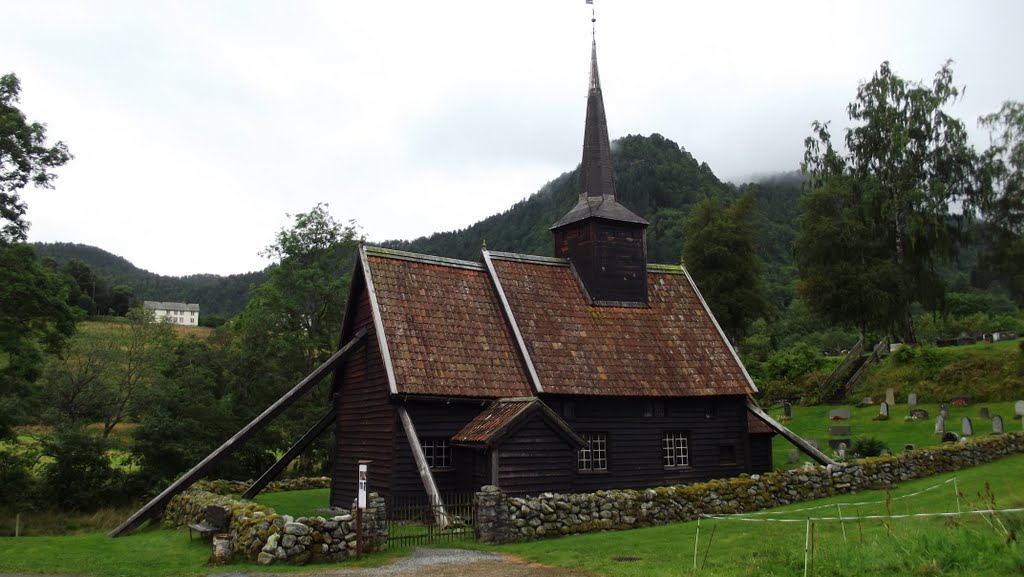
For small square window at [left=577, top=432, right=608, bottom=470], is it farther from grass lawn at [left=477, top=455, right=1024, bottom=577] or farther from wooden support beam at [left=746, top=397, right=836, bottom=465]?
wooden support beam at [left=746, top=397, right=836, bottom=465]

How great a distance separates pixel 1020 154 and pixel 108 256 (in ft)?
597

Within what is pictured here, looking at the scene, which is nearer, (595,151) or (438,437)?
(438,437)

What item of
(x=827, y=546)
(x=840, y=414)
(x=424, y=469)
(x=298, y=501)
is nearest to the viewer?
(x=827, y=546)

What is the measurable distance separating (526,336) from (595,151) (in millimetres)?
9301

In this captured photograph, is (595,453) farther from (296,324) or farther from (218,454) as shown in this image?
(296,324)

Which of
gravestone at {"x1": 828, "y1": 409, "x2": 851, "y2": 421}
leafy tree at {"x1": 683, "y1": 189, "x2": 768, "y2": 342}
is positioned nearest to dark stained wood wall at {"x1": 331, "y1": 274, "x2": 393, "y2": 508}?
gravestone at {"x1": 828, "y1": 409, "x2": 851, "y2": 421}

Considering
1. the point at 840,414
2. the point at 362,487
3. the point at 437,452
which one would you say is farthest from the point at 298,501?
the point at 840,414

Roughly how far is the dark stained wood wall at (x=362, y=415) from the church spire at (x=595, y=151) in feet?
32.5

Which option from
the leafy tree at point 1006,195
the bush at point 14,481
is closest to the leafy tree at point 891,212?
the leafy tree at point 1006,195

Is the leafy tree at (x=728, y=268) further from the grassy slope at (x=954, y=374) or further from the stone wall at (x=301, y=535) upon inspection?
the stone wall at (x=301, y=535)

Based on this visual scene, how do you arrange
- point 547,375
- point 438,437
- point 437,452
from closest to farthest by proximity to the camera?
1. point 438,437
2. point 437,452
3. point 547,375

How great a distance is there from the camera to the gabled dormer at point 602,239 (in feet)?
86.2

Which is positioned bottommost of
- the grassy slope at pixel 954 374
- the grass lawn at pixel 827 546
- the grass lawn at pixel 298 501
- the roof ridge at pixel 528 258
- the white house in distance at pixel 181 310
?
the grass lawn at pixel 298 501

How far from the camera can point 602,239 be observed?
26547 millimetres
